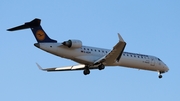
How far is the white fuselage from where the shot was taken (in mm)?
37531

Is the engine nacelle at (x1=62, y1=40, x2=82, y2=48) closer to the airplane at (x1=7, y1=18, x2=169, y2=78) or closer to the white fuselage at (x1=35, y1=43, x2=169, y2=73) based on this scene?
the airplane at (x1=7, y1=18, x2=169, y2=78)

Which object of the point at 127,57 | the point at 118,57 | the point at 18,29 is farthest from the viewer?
the point at 127,57

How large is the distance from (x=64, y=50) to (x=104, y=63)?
3.93 metres

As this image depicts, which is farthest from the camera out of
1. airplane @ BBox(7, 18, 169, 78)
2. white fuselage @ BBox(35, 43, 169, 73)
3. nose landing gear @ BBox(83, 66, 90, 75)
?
nose landing gear @ BBox(83, 66, 90, 75)

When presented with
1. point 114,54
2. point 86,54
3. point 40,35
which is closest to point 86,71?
point 86,54

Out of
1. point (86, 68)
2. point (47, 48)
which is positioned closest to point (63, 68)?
point (86, 68)

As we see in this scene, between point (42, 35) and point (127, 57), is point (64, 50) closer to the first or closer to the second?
point (42, 35)

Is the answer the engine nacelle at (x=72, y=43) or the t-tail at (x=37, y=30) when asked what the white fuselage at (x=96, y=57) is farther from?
the t-tail at (x=37, y=30)

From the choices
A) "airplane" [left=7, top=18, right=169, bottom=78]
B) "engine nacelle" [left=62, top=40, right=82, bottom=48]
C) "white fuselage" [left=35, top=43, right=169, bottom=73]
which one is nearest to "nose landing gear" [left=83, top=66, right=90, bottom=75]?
"airplane" [left=7, top=18, right=169, bottom=78]

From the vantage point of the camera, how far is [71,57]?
38.5 metres

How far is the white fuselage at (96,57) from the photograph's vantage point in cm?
3753

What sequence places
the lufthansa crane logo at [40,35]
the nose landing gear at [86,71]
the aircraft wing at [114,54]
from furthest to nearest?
the nose landing gear at [86,71], the lufthansa crane logo at [40,35], the aircraft wing at [114,54]

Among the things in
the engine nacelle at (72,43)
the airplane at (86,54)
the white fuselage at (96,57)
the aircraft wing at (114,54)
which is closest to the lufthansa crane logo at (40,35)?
the airplane at (86,54)

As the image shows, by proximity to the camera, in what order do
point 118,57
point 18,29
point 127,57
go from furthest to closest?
1. point 127,57
2. point 118,57
3. point 18,29
